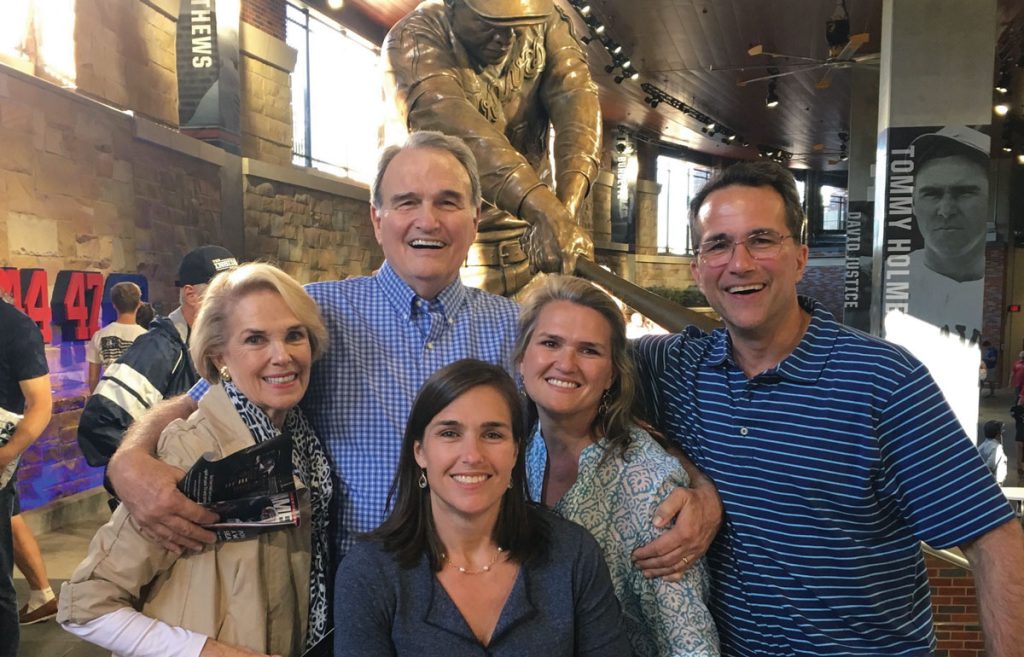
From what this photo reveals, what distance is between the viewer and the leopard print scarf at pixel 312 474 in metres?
1.34

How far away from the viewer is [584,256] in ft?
7.48

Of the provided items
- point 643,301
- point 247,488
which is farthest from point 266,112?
point 247,488

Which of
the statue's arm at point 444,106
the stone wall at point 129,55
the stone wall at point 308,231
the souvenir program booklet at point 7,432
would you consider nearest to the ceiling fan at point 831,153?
the stone wall at point 308,231

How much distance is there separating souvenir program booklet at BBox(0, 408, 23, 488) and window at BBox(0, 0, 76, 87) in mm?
3232

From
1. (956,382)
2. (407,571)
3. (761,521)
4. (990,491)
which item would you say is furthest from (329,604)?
(956,382)

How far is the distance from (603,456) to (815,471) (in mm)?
366

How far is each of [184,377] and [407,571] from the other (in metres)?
1.95

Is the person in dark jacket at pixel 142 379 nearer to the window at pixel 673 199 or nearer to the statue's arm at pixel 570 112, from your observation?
the statue's arm at pixel 570 112

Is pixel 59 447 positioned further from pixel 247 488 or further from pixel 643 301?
pixel 247 488

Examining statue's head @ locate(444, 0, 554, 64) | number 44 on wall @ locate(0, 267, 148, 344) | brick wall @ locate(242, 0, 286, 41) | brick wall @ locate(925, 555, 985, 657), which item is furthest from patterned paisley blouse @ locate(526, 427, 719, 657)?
brick wall @ locate(242, 0, 286, 41)

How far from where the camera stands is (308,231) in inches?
333

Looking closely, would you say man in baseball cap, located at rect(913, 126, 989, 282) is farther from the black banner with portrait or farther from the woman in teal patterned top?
the woman in teal patterned top

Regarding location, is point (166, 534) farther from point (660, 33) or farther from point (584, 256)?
point (660, 33)

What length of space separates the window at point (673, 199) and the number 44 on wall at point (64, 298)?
49.7ft
